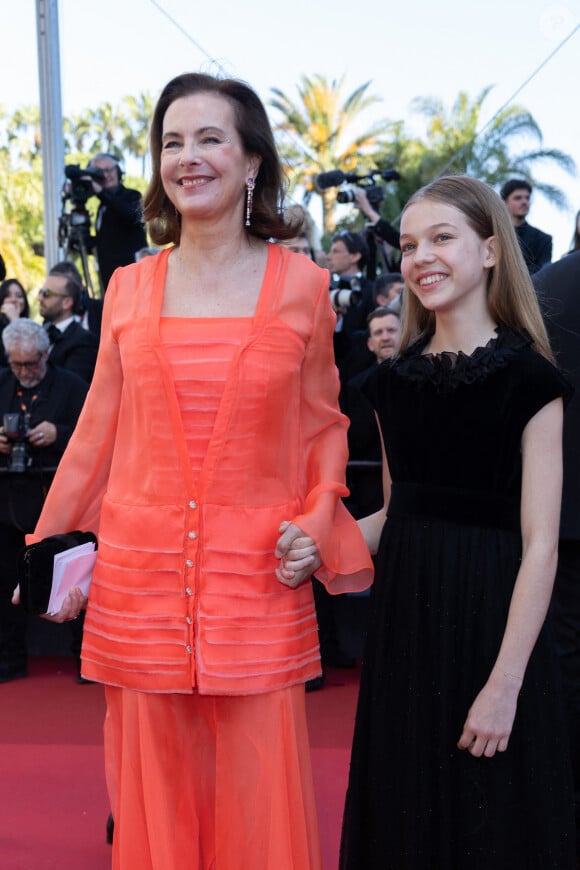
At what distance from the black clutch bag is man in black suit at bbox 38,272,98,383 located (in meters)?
3.88

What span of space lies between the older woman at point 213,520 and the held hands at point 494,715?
0.36m

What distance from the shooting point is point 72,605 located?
205cm

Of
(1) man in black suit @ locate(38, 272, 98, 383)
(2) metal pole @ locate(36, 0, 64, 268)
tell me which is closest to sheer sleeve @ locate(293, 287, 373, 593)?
(1) man in black suit @ locate(38, 272, 98, 383)

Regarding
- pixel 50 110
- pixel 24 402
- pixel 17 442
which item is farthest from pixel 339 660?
pixel 50 110

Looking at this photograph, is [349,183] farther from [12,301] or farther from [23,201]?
[23,201]

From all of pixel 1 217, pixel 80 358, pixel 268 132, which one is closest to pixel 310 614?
pixel 268 132

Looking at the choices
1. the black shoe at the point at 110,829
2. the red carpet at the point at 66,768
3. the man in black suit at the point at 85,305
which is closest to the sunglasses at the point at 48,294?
the man in black suit at the point at 85,305

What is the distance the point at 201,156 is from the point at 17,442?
3.24 metres

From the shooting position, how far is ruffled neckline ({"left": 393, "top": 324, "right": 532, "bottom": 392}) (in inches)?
75.9

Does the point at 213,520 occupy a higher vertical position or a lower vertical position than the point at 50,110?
lower

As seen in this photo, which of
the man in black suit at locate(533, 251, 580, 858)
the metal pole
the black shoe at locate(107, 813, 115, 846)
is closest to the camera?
the man in black suit at locate(533, 251, 580, 858)

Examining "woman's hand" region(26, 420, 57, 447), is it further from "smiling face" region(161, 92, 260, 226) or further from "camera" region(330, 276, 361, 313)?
"smiling face" region(161, 92, 260, 226)

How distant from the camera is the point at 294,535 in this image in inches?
76.0

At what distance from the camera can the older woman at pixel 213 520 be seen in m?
1.93
